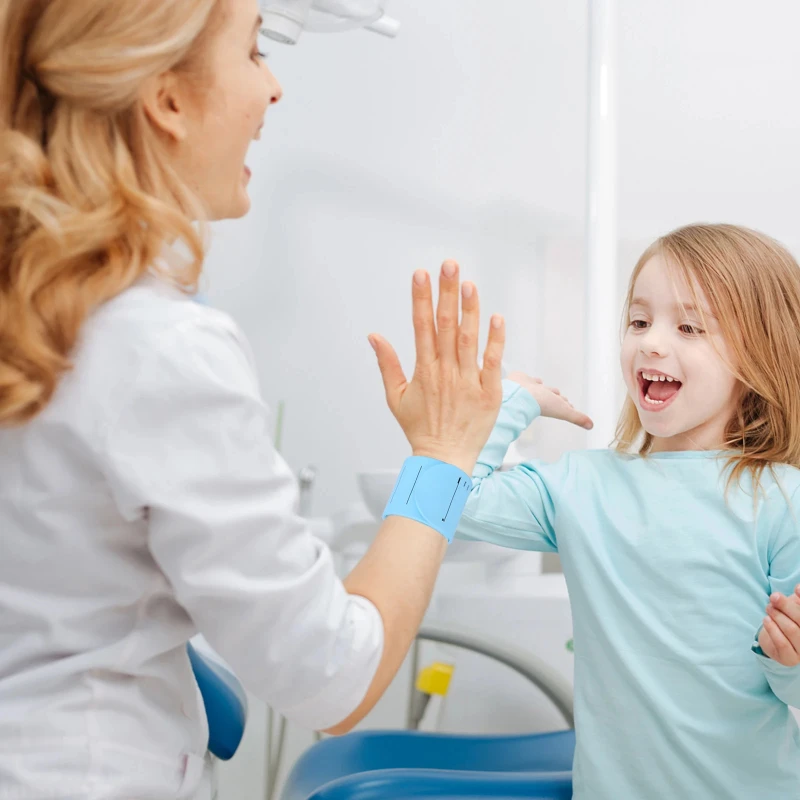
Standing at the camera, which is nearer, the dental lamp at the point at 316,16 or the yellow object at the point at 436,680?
the dental lamp at the point at 316,16

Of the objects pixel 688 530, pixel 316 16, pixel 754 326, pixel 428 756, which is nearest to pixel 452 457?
pixel 688 530

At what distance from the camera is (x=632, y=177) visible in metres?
1.97

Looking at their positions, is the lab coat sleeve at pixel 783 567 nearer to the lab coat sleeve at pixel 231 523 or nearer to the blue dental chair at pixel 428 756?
the blue dental chair at pixel 428 756

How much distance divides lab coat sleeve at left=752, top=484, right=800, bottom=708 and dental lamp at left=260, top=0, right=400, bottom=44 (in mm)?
1028

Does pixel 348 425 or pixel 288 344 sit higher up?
pixel 288 344

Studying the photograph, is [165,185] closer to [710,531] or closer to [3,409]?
[3,409]

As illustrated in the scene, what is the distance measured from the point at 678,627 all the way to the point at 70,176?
79 cm

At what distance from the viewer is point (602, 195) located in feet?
4.95

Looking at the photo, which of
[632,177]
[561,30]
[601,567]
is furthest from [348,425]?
[601,567]

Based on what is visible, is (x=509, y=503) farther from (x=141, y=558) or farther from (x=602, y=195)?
(x=602, y=195)

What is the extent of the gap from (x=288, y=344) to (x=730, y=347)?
4.43 feet

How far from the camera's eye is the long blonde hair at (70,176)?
60 centimetres

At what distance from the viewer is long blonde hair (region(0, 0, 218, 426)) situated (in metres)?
0.60

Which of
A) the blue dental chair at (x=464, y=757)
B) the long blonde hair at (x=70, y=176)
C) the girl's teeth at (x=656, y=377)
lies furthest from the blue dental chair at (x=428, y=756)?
the long blonde hair at (x=70, y=176)
